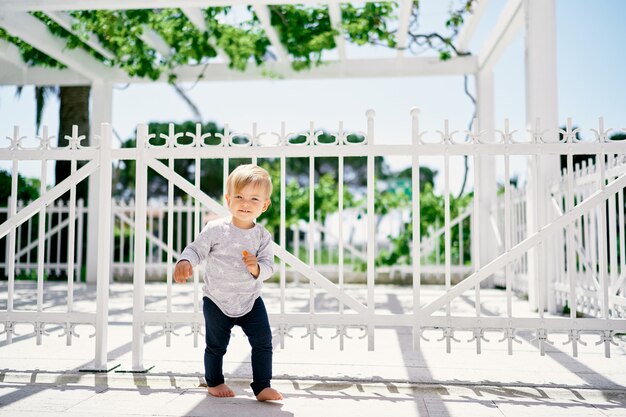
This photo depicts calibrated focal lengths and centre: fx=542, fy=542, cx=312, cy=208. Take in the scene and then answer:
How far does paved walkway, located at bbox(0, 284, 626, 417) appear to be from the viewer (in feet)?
8.41

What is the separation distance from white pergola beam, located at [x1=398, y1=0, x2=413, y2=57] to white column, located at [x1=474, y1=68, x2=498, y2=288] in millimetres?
1436

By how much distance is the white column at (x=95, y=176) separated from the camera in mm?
9141

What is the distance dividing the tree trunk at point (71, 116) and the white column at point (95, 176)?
2.05m

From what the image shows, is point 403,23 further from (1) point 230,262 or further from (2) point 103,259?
(1) point 230,262

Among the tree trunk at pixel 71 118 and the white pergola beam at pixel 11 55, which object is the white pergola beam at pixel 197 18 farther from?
the tree trunk at pixel 71 118

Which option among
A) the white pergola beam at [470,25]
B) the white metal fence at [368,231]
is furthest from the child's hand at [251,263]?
the white pergola beam at [470,25]

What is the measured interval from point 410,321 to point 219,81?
7213mm

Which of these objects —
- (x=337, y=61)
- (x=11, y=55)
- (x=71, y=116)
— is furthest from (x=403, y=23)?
(x=71, y=116)

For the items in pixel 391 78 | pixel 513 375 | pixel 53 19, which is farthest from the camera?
pixel 391 78

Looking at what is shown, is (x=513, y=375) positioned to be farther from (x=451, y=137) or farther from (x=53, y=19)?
(x=53, y=19)

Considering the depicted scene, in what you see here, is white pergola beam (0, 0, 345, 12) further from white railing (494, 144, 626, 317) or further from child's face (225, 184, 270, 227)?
child's face (225, 184, 270, 227)

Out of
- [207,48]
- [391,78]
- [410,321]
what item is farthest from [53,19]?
[410,321]

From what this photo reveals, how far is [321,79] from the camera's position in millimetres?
9375

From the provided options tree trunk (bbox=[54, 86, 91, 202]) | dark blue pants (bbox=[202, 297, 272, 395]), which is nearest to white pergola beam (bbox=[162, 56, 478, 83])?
tree trunk (bbox=[54, 86, 91, 202])
